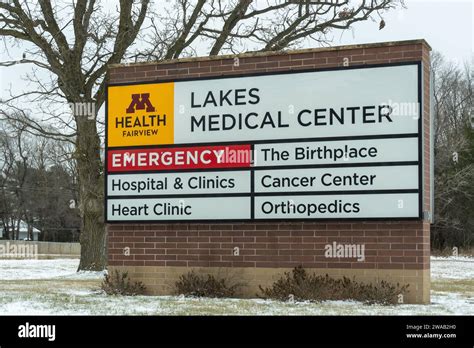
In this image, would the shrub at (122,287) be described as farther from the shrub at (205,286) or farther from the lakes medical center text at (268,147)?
the lakes medical center text at (268,147)

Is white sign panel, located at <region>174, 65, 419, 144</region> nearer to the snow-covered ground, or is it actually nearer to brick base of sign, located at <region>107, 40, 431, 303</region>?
brick base of sign, located at <region>107, 40, 431, 303</region>

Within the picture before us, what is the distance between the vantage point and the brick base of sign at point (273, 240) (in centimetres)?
1358

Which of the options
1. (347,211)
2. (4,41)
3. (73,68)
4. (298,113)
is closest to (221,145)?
(298,113)

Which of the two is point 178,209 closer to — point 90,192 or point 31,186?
point 90,192

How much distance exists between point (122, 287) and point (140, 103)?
13.0 feet

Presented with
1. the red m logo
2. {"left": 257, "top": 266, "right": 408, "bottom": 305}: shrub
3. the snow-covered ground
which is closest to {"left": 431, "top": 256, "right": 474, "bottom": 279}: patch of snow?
the snow-covered ground

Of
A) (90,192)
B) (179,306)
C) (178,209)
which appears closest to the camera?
(179,306)

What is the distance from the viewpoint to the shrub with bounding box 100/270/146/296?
14.8 m

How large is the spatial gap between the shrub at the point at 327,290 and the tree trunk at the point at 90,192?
1223cm

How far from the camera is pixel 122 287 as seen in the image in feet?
48.8

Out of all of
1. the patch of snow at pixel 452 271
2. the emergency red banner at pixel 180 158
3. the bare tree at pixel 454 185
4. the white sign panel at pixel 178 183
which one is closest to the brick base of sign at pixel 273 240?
the white sign panel at pixel 178 183

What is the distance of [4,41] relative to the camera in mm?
25156

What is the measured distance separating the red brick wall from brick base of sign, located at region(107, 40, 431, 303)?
0.02 meters

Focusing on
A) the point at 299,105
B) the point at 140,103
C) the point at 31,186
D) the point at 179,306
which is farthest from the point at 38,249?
the point at 179,306
